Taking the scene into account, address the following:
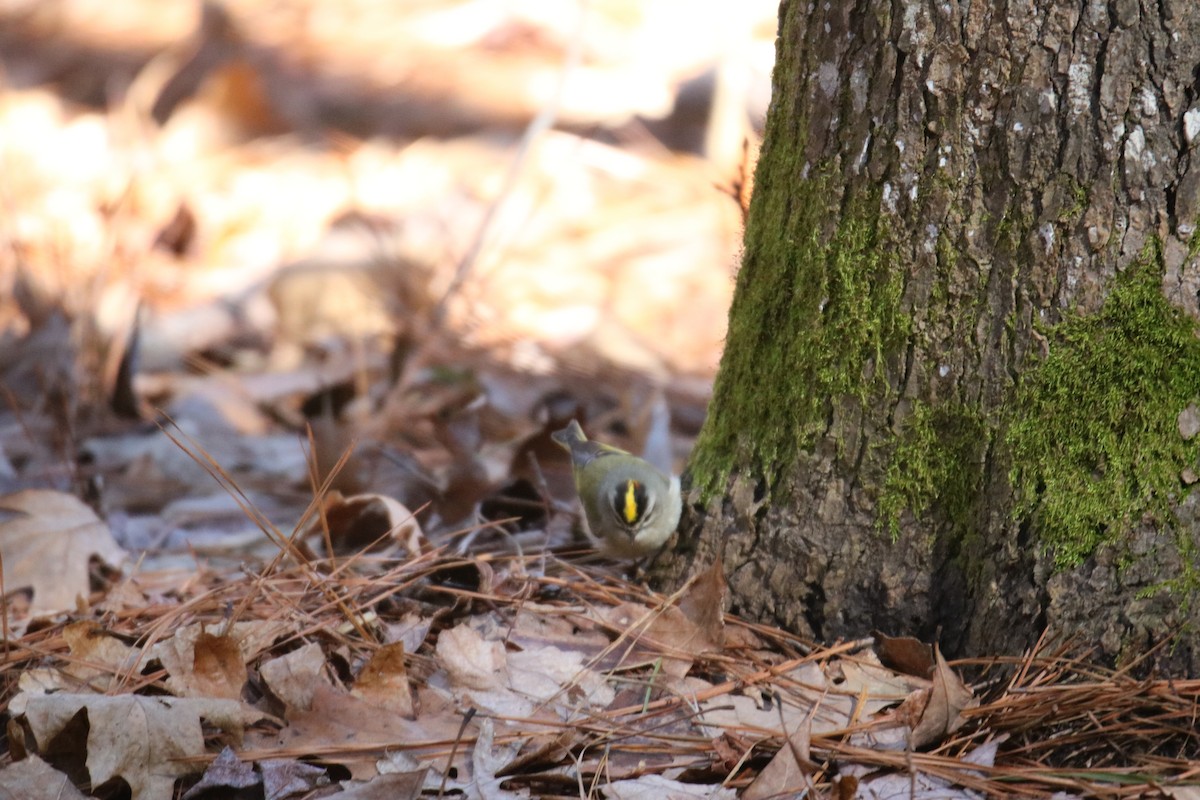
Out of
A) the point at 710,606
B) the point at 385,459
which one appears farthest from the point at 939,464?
the point at 385,459

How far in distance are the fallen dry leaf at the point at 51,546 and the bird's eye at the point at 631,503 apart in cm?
146

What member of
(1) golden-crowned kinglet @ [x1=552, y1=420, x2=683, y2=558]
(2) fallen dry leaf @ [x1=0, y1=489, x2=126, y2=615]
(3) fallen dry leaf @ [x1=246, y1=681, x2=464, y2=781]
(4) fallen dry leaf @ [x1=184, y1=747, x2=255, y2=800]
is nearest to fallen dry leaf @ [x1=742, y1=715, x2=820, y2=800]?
(3) fallen dry leaf @ [x1=246, y1=681, x2=464, y2=781]

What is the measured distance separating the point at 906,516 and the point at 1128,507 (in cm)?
40

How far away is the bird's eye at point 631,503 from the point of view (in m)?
2.47

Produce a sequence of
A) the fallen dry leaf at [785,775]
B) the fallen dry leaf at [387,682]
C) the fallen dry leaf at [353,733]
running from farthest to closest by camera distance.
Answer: the fallen dry leaf at [387,682] → the fallen dry leaf at [353,733] → the fallen dry leaf at [785,775]

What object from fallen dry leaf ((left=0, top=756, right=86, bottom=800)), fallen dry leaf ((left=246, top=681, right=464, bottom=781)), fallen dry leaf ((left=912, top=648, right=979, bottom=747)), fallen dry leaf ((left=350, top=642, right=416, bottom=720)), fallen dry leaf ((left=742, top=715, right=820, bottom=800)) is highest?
fallen dry leaf ((left=912, top=648, right=979, bottom=747))

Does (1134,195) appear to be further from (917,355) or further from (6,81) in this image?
(6,81)

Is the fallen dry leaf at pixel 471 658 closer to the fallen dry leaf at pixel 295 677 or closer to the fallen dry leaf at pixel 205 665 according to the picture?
the fallen dry leaf at pixel 295 677

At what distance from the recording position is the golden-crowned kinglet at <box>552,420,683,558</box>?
8.22ft

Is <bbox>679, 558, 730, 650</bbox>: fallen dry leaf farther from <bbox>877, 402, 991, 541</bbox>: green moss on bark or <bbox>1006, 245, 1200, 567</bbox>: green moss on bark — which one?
<bbox>1006, 245, 1200, 567</bbox>: green moss on bark

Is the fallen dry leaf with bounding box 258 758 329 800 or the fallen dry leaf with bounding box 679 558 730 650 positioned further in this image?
the fallen dry leaf with bounding box 679 558 730 650

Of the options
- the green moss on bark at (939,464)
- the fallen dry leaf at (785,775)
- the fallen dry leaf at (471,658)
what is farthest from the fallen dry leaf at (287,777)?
the green moss on bark at (939,464)

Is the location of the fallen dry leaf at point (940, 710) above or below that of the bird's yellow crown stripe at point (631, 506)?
below

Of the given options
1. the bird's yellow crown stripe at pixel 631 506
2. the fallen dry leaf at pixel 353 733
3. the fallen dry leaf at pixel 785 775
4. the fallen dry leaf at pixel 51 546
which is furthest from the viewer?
the fallen dry leaf at pixel 51 546
